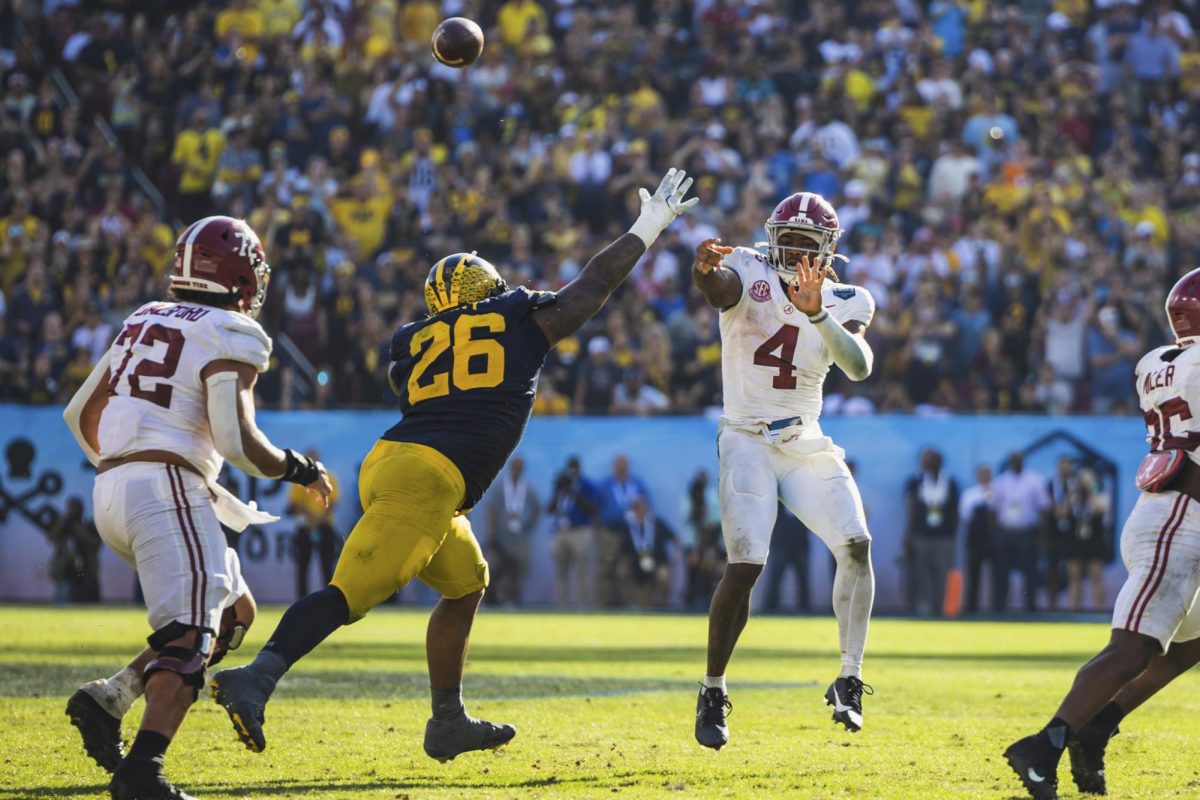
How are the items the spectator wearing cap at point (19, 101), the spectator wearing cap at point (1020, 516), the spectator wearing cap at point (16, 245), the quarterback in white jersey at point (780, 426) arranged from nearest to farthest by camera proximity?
the quarterback in white jersey at point (780, 426)
the spectator wearing cap at point (1020, 516)
the spectator wearing cap at point (16, 245)
the spectator wearing cap at point (19, 101)

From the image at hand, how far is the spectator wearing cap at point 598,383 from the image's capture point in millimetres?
17859

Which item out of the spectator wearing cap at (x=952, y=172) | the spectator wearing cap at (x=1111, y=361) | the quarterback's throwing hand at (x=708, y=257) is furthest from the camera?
the spectator wearing cap at (x=952, y=172)

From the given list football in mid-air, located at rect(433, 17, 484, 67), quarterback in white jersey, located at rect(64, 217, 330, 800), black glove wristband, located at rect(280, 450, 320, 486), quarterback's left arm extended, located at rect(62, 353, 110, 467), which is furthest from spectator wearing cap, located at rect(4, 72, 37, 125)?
black glove wristband, located at rect(280, 450, 320, 486)

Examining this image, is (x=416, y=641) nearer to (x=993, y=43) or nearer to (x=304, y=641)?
(x=304, y=641)

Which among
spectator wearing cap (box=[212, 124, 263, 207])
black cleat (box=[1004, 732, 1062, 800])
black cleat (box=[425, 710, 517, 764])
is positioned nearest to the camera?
black cleat (box=[1004, 732, 1062, 800])

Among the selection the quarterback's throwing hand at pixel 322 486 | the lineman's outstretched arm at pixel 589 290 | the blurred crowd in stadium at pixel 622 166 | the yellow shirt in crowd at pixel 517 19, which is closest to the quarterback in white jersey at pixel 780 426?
the lineman's outstretched arm at pixel 589 290

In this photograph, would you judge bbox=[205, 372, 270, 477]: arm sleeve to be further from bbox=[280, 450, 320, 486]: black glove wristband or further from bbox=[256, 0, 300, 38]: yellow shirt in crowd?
bbox=[256, 0, 300, 38]: yellow shirt in crowd

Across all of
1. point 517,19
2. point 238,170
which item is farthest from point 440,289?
point 517,19

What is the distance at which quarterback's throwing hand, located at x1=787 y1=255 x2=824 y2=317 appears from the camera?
677 centimetres

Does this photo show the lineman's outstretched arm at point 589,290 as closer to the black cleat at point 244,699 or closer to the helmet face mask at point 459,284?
the helmet face mask at point 459,284

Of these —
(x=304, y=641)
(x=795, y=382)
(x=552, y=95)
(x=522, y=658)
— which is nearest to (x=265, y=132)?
(x=552, y=95)

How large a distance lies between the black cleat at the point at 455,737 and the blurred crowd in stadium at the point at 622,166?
1113 centimetres

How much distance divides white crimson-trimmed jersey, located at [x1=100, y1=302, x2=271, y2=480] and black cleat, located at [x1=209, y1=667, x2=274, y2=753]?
702 millimetres

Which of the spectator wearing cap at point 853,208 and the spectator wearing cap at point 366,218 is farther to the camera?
the spectator wearing cap at point 366,218
